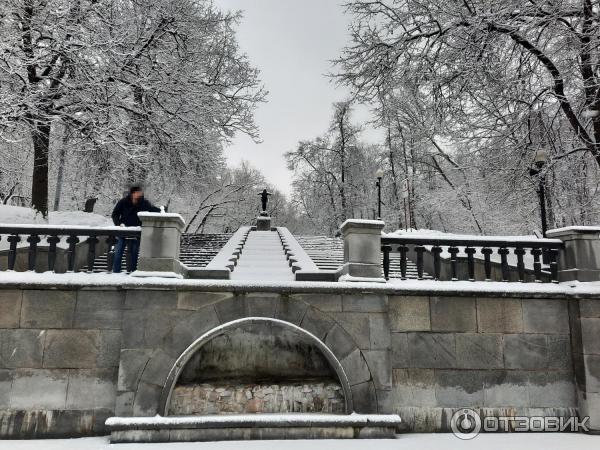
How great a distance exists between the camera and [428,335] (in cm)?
657

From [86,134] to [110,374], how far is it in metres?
7.82

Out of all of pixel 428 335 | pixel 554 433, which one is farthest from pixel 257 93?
pixel 554 433

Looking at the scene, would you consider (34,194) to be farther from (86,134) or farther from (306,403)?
(306,403)

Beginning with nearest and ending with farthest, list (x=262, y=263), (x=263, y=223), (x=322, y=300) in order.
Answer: (x=322, y=300) < (x=262, y=263) < (x=263, y=223)

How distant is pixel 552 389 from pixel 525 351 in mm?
716

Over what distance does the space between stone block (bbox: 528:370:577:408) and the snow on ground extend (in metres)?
0.58

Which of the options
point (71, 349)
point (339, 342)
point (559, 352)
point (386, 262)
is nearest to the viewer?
point (71, 349)

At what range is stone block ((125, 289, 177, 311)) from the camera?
6219 millimetres

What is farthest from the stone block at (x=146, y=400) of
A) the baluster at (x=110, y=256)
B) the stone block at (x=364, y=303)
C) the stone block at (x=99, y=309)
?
the stone block at (x=364, y=303)

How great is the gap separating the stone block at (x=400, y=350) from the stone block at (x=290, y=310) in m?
1.53

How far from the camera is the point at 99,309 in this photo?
20.5 ft

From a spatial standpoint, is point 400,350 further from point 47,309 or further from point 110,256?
point 47,309

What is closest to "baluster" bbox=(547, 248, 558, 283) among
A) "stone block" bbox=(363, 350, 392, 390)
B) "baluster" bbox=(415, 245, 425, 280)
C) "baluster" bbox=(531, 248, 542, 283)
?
"baluster" bbox=(531, 248, 542, 283)

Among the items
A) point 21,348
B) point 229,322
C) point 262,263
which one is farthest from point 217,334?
point 21,348
